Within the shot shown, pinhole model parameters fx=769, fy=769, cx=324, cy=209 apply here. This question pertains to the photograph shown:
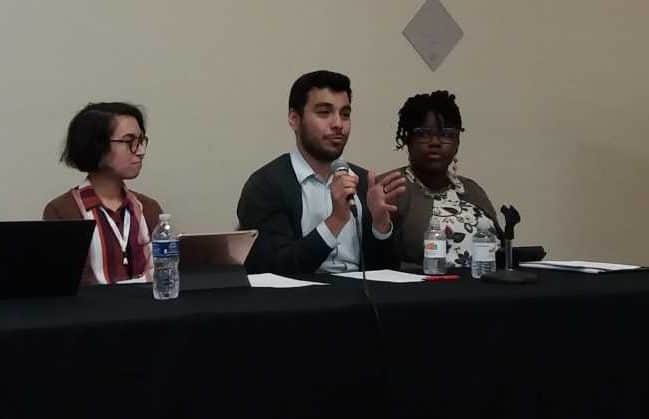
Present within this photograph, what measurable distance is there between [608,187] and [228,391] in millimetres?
2924

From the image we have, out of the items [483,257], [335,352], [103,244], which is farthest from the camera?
[103,244]

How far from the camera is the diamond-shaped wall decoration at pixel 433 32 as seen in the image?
329cm

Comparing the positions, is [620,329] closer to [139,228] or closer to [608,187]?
[139,228]

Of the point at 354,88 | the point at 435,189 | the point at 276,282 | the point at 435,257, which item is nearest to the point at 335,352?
the point at 276,282

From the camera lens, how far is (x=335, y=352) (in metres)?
1.43

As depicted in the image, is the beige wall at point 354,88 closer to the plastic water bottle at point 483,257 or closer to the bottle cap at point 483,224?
the bottle cap at point 483,224

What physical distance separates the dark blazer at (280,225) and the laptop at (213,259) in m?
0.35

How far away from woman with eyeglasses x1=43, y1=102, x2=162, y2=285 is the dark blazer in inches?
12.1

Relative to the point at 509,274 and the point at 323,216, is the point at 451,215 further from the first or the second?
the point at 509,274

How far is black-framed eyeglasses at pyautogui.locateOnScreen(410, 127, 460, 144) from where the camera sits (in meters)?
2.57

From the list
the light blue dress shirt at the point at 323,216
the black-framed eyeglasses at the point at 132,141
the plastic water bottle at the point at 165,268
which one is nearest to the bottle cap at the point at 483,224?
the light blue dress shirt at the point at 323,216

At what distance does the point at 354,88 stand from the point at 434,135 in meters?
0.71

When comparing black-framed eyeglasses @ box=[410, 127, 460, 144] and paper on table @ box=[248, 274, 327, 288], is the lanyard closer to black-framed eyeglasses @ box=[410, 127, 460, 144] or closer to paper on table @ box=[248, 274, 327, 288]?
paper on table @ box=[248, 274, 327, 288]

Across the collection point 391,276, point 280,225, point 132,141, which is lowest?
point 391,276
